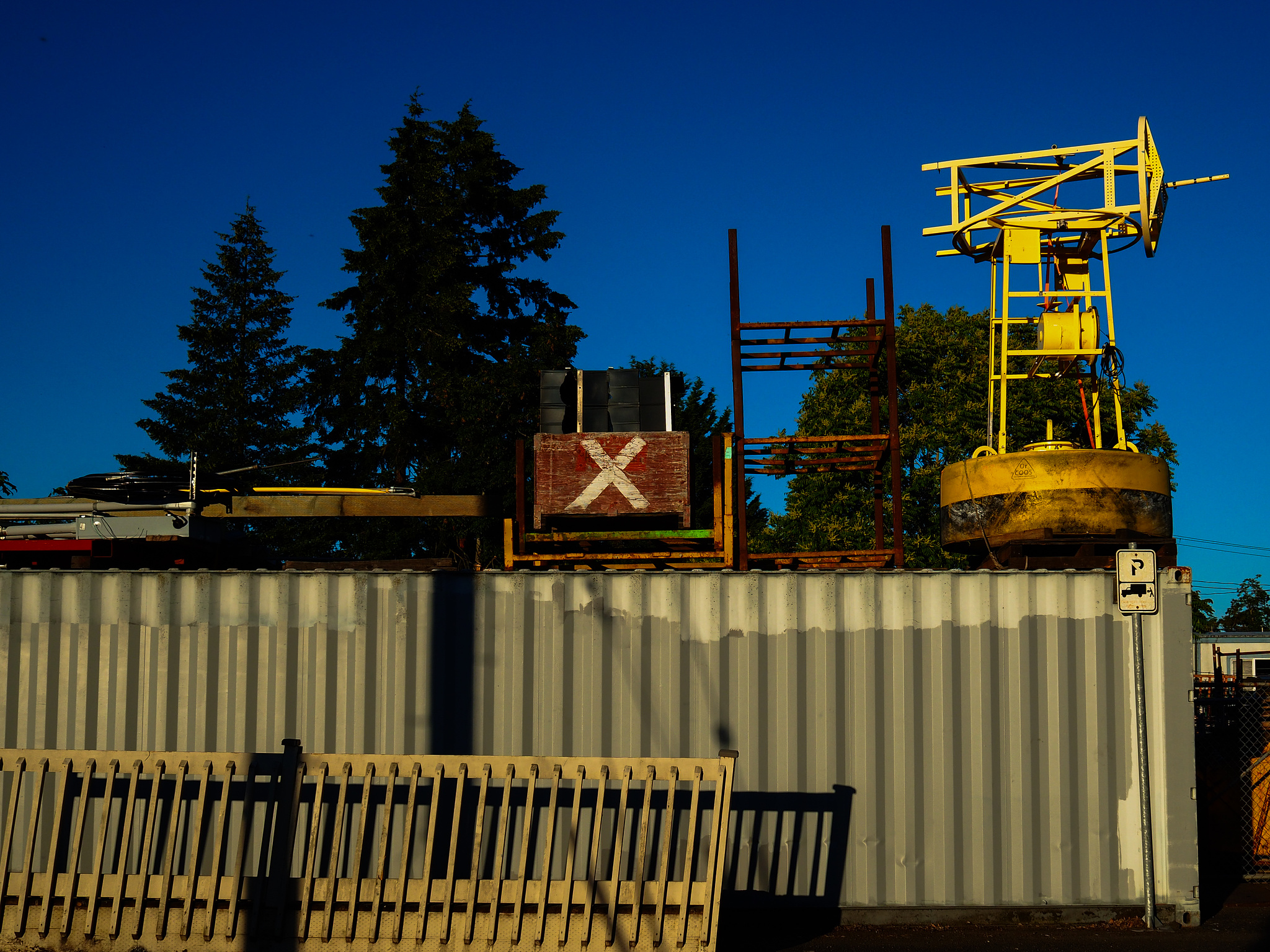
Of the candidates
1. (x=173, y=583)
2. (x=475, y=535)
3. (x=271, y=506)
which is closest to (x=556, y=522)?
(x=271, y=506)

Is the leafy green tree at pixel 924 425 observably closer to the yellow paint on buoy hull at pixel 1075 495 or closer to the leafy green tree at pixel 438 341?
the leafy green tree at pixel 438 341

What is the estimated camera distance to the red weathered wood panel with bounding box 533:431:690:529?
36.4ft

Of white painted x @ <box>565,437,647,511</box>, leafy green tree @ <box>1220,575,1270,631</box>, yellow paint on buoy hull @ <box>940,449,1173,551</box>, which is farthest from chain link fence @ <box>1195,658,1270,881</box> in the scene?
leafy green tree @ <box>1220,575,1270,631</box>

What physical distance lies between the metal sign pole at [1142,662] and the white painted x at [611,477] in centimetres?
451

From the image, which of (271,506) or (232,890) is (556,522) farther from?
(232,890)

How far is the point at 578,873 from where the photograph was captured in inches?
340

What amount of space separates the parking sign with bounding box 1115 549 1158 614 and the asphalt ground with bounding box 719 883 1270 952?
2432mm

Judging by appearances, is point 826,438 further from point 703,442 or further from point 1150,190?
point 703,442

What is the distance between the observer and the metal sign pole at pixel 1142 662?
841 cm

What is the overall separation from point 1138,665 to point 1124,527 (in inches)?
99.8

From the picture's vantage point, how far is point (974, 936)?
832 cm

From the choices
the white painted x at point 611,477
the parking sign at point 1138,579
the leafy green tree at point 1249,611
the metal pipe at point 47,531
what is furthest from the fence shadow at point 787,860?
the leafy green tree at point 1249,611

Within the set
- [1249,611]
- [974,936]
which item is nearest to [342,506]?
[974,936]

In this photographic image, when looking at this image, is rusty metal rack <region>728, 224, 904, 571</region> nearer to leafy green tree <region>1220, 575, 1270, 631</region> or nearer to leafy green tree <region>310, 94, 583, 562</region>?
leafy green tree <region>310, 94, 583, 562</region>
